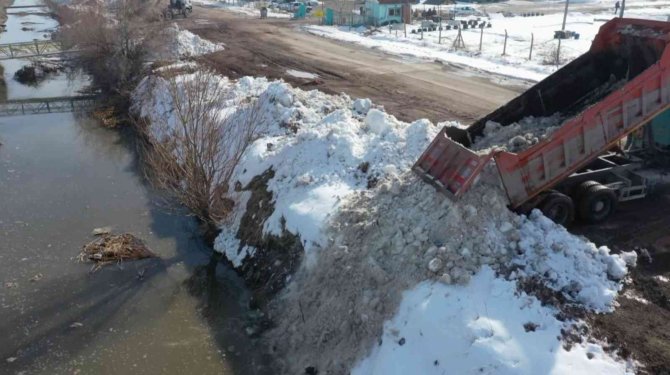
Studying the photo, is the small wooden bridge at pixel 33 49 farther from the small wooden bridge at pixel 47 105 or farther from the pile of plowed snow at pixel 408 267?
the pile of plowed snow at pixel 408 267

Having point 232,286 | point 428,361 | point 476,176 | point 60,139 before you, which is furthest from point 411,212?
point 60,139

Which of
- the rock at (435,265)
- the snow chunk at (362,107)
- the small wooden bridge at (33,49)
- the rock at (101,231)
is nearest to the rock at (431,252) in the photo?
the rock at (435,265)

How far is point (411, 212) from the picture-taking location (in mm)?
9969

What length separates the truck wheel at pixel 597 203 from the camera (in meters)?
10.6

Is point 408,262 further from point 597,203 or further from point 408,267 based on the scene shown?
point 597,203

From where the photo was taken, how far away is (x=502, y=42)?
117 ft

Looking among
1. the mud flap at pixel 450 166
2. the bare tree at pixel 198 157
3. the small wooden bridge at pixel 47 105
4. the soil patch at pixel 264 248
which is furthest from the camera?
the small wooden bridge at pixel 47 105

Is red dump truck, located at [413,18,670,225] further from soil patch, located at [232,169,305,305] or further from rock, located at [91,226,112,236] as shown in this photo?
rock, located at [91,226,112,236]

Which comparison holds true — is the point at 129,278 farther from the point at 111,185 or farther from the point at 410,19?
the point at 410,19

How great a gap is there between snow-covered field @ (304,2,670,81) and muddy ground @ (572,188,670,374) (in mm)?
14021

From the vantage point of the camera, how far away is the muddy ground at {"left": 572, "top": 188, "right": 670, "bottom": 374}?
747cm

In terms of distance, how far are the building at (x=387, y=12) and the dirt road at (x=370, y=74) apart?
8021 millimetres

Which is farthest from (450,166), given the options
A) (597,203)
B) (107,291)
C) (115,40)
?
(115,40)

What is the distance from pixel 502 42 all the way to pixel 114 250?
29.3m
